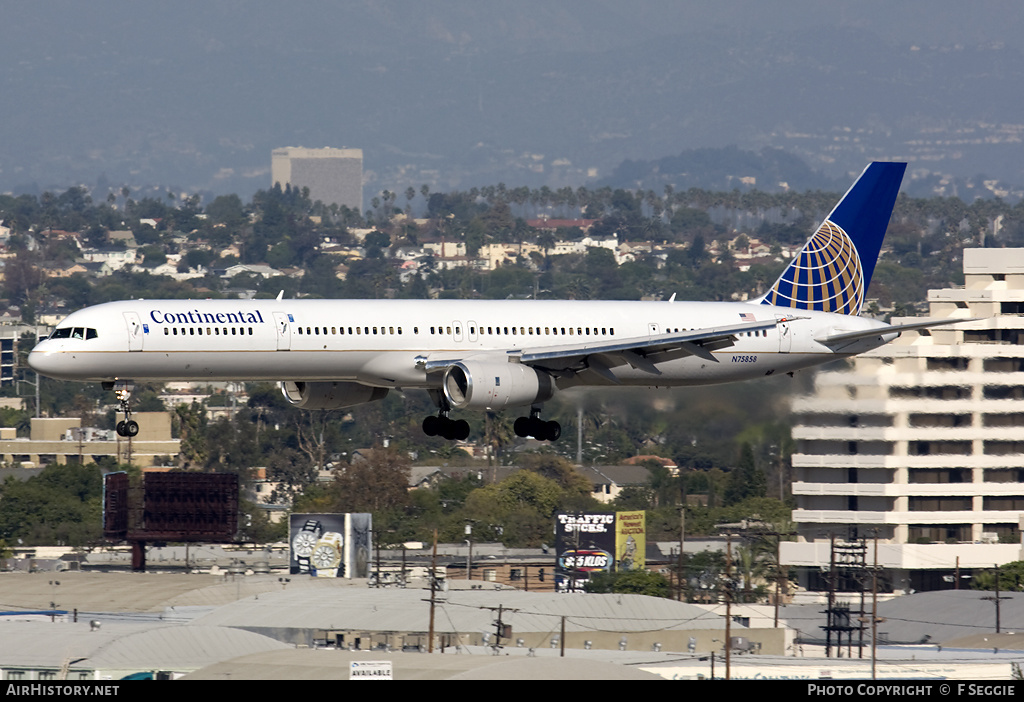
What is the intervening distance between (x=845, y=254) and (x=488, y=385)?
20.8m

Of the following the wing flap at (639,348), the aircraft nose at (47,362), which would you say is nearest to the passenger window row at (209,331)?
the aircraft nose at (47,362)

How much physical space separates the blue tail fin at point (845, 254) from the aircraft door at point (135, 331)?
26.9 m

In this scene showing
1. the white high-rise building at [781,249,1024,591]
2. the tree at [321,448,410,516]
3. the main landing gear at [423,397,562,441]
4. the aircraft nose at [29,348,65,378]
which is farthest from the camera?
the tree at [321,448,410,516]

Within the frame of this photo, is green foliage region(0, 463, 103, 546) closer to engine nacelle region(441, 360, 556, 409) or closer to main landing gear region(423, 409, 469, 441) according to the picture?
main landing gear region(423, 409, 469, 441)

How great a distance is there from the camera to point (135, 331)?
57.0 metres

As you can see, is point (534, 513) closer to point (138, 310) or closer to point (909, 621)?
point (909, 621)

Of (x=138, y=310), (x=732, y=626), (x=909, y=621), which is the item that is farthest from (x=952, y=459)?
(x=138, y=310)

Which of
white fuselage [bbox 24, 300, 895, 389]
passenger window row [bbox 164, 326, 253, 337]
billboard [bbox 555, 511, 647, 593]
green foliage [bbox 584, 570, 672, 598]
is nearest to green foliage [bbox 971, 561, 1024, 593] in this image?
green foliage [bbox 584, 570, 672, 598]

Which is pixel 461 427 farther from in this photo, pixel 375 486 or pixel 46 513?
pixel 46 513

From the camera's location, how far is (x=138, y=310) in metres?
57.5

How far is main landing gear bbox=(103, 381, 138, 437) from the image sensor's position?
5747 centimetres

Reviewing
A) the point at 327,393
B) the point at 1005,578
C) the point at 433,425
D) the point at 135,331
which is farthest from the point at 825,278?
the point at 1005,578

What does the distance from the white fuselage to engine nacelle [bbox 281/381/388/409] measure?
11.2ft

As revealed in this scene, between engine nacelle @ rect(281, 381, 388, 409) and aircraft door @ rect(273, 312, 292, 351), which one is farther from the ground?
aircraft door @ rect(273, 312, 292, 351)
